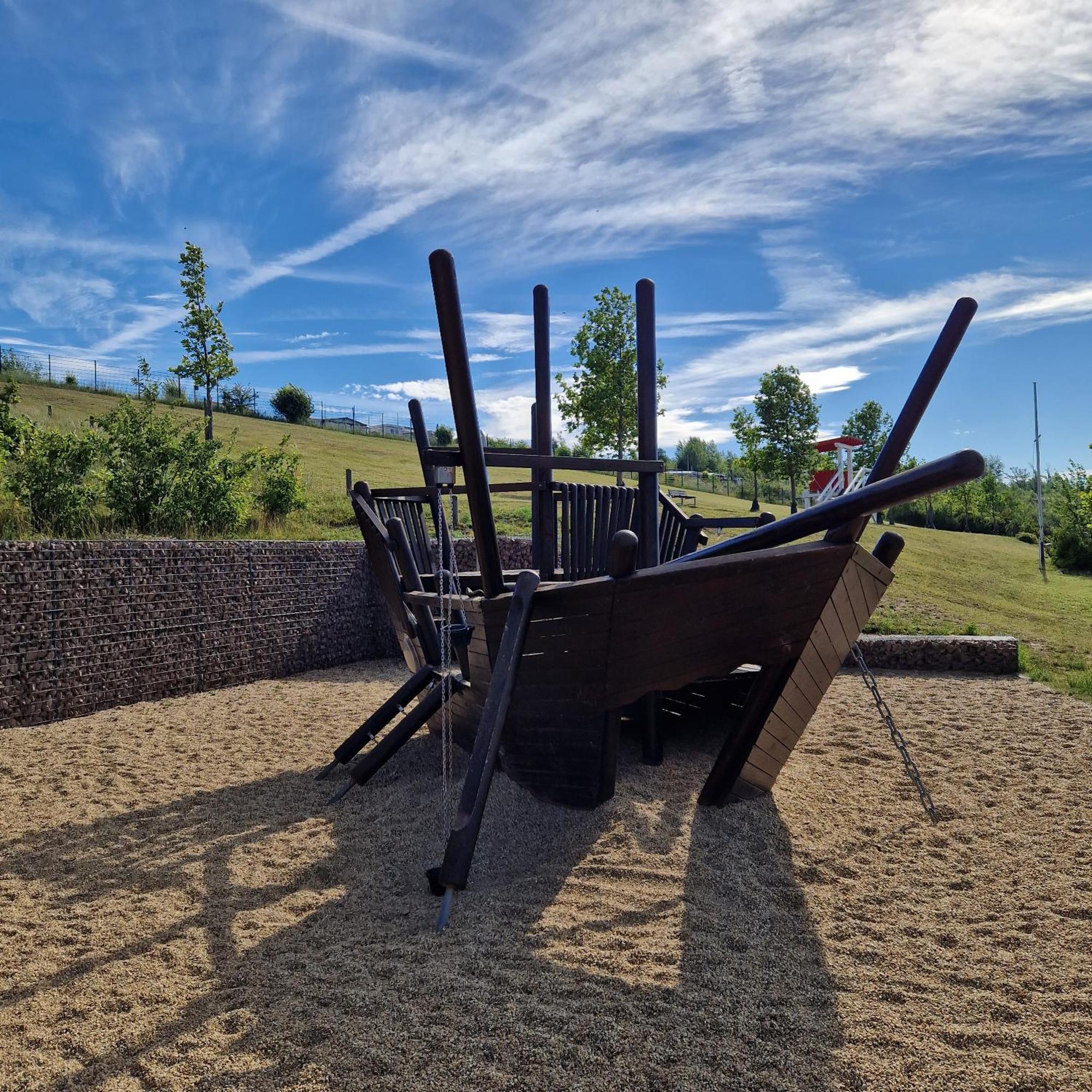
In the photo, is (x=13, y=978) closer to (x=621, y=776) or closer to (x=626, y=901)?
(x=626, y=901)

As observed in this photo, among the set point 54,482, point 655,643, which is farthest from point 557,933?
point 54,482

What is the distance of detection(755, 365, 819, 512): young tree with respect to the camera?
35469mm

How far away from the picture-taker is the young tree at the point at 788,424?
116 feet

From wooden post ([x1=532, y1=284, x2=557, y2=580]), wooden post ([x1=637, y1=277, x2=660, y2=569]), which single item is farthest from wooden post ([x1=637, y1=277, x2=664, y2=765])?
wooden post ([x1=532, y1=284, x2=557, y2=580])

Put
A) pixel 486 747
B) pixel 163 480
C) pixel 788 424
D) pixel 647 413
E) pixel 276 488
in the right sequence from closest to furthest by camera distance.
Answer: pixel 486 747
pixel 647 413
pixel 163 480
pixel 276 488
pixel 788 424

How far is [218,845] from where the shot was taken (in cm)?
439

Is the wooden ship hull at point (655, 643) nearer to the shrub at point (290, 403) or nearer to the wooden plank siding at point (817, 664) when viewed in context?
the wooden plank siding at point (817, 664)

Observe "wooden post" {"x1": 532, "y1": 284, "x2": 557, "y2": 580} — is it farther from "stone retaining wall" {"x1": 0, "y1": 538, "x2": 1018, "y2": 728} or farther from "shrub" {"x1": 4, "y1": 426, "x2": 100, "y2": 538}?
"shrub" {"x1": 4, "y1": 426, "x2": 100, "y2": 538}

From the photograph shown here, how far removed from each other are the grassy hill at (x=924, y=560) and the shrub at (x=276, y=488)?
1.04 ft

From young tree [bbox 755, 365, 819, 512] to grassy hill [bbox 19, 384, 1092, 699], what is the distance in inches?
93.7

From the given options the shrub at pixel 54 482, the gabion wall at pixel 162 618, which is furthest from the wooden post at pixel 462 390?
the shrub at pixel 54 482

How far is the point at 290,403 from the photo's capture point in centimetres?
4638

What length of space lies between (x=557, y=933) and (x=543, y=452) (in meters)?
3.51

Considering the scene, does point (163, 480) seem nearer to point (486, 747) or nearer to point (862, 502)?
point (486, 747)
